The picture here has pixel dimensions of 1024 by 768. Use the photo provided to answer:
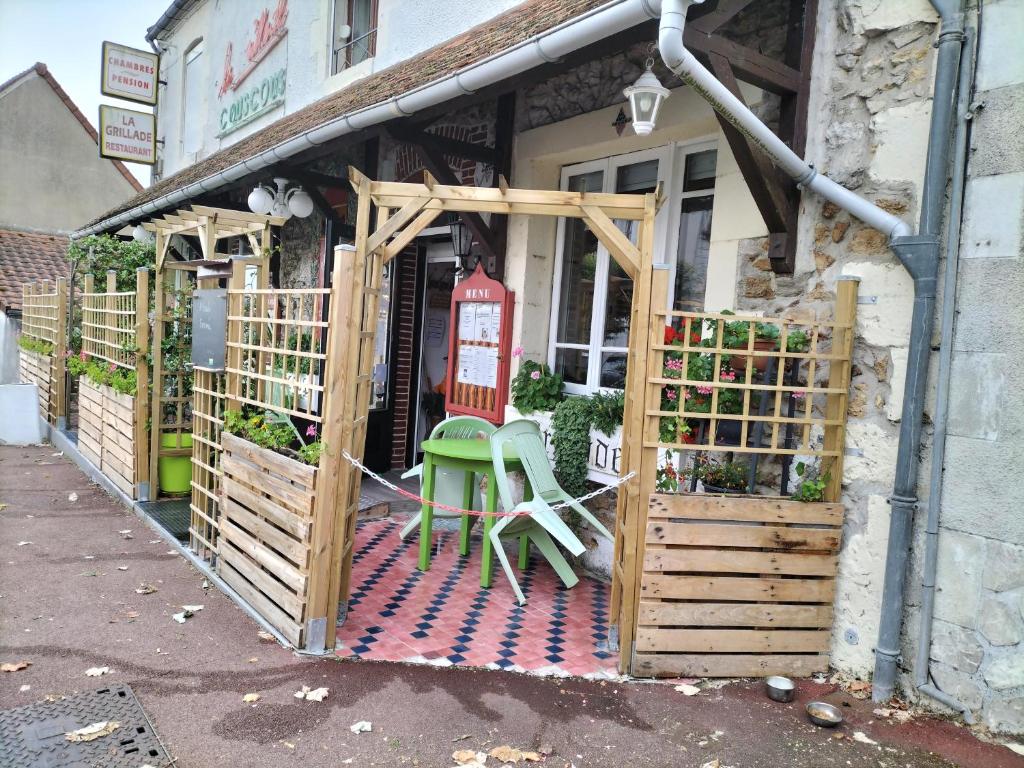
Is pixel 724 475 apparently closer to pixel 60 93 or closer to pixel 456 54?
pixel 456 54

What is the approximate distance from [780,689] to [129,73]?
15.1m

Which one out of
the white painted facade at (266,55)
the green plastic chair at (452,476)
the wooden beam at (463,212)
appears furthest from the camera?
the white painted facade at (266,55)

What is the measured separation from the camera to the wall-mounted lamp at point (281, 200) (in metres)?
7.77

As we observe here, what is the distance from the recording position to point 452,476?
543 centimetres

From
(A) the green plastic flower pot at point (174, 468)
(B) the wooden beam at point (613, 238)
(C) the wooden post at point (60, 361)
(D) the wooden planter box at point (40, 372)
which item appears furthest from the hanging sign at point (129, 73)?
(B) the wooden beam at point (613, 238)

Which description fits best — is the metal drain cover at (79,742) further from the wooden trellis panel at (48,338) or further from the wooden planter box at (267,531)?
the wooden trellis panel at (48,338)

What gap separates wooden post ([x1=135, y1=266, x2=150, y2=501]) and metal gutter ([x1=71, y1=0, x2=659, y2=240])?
1.54m

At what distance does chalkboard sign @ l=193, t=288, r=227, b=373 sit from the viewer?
4961mm

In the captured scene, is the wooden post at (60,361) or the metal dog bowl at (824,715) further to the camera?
the wooden post at (60,361)

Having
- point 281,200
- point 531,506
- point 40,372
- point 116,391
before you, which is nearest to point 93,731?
point 531,506

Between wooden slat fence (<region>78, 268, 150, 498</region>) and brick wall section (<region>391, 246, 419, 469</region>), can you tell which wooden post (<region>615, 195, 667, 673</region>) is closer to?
brick wall section (<region>391, 246, 419, 469</region>)

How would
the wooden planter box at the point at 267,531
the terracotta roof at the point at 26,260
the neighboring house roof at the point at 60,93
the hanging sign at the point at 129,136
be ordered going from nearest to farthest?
the wooden planter box at the point at 267,531 → the hanging sign at the point at 129,136 → the terracotta roof at the point at 26,260 → the neighboring house roof at the point at 60,93

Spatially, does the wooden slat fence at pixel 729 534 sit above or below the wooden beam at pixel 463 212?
below

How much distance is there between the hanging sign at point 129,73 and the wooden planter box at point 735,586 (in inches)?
552
